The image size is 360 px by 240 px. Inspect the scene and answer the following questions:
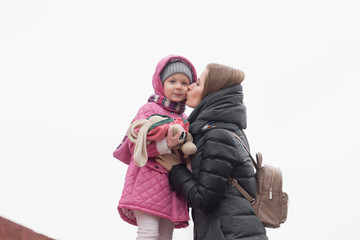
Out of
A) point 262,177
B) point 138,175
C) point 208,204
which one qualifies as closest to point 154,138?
point 138,175

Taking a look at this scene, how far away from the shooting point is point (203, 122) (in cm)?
297

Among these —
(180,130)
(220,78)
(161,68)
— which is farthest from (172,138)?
(161,68)

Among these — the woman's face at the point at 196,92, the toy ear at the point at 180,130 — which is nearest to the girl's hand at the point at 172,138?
the toy ear at the point at 180,130

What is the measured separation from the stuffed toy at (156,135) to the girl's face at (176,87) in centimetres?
30

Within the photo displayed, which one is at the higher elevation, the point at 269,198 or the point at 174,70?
the point at 174,70

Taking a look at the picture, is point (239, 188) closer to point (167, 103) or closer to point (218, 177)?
point (218, 177)

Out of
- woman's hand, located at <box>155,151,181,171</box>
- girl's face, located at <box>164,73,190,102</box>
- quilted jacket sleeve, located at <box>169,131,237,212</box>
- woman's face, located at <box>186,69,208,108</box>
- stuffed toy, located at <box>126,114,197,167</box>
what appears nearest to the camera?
quilted jacket sleeve, located at <box>169,131,237,212</box>

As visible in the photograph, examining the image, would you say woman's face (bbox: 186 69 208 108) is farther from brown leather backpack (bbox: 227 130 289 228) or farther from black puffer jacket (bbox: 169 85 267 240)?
brown leather backpack (bbox: 227 130 289 228)

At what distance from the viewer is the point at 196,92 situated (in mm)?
3109

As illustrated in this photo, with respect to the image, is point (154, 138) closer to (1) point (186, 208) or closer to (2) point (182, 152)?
(2) point (182, 152)

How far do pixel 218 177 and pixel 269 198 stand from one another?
42 centimetres

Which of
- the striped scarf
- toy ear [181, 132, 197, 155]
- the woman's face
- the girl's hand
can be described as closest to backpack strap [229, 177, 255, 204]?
toy ear [181, 132, 197, 155]

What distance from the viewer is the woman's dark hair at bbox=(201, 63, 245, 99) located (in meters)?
3.05

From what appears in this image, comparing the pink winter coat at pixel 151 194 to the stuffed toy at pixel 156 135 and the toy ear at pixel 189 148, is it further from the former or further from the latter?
the toy ear at pixel 189 148
